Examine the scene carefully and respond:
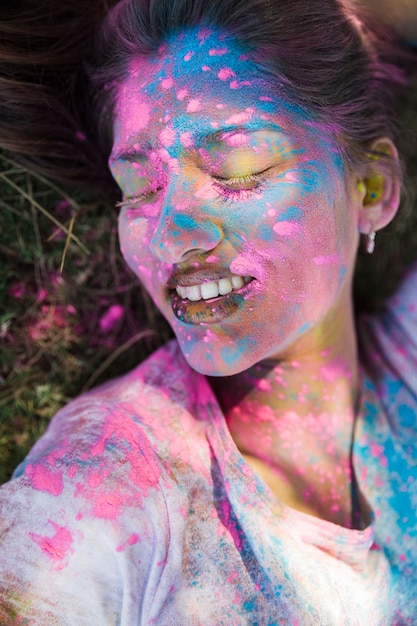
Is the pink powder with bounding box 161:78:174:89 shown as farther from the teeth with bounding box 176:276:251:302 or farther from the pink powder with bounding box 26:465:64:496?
the pink powder with bounding box 26:465:64:496

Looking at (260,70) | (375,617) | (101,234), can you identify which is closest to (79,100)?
(101,234)

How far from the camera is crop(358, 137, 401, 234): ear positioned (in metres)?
1.66

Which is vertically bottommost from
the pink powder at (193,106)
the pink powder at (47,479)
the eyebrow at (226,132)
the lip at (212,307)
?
the pink powder at (47,479)

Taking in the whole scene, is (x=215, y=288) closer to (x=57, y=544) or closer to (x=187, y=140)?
(x=187, y=140)

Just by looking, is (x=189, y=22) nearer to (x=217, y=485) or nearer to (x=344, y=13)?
(x=344, y=13)

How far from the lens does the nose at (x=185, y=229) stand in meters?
1.38

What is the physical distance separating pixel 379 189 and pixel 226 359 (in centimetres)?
61

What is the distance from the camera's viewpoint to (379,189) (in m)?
1.68

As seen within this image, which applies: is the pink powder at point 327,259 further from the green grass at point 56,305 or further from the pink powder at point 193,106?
the green grass at point 56,305

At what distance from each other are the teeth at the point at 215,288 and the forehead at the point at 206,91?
32 cm

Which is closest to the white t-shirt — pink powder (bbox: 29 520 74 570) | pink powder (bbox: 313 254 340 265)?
pink powder (bbox: 29 520 74 570)

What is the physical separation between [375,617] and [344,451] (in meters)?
0.41

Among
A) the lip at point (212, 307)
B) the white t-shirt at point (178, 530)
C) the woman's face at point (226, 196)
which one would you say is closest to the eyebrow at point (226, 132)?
the woman's face at point (226, 196)

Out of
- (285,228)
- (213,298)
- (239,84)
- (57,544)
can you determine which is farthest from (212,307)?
(57,544)
